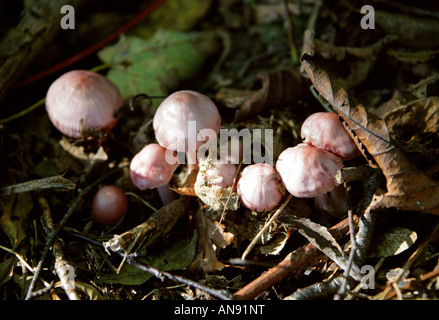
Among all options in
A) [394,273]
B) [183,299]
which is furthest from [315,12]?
[183,299]

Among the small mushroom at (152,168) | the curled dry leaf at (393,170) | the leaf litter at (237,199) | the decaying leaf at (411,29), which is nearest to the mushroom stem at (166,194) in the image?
the leaf litter at (237,199)

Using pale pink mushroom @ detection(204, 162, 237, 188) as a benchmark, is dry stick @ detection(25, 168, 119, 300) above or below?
below

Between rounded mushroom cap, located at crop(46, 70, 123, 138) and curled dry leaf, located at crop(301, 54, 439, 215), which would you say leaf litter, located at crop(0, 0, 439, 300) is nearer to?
curled dry leaf, located at crop(301, 54, 439, 215)

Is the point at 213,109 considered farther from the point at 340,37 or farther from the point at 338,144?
the point at 340,37

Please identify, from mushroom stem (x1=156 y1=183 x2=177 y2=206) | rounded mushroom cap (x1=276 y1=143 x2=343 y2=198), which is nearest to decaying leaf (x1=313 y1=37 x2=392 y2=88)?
rounded mushroom cap (x1=276 y1=143 x2=343 y2=198)

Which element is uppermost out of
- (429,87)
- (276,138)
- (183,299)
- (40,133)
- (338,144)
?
(429,87)

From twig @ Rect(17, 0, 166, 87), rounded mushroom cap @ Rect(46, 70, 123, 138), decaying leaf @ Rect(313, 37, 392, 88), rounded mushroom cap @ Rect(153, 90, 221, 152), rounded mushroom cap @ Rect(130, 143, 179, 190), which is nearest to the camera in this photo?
rounded mushroom cap @ Rect(153, 90, 221, 152)

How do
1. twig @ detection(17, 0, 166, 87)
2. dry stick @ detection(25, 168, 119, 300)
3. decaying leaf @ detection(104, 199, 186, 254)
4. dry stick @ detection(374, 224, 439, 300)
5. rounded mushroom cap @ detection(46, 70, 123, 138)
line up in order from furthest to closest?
twig @ detection(17, 0, 166, 87) → rounded mushroom cap @ detection(46, 70, 123, 138) → decaying leaf @ detection(104, 199, 186, 254) → dry stick @ detection(25, 168, 119, 300) → dry stick @ detection(374, 224, 439, 300)

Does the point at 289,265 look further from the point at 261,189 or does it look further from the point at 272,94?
the point at 272,94
